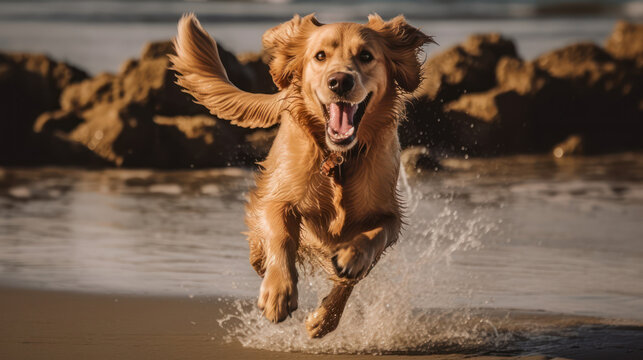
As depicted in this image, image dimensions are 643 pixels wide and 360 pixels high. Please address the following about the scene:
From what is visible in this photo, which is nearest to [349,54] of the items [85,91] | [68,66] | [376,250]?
[376,250]

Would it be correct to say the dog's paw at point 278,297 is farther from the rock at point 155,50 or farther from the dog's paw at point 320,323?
the rock at point 155,50

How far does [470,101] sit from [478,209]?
3.70 meters

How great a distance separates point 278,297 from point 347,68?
97 cm

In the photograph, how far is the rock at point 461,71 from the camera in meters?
11.9

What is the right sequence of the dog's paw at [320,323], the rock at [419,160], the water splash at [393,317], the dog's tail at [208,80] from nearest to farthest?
the dog's paw at [320,323], the water splash at [393,317], the dog's tail at [208,80], the rock at [419,160]

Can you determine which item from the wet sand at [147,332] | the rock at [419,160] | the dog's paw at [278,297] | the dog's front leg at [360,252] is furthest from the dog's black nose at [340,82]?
the rock at [419,160]

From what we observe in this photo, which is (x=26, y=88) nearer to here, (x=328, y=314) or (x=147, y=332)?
(x=147, y=332)

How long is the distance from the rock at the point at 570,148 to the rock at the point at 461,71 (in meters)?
1.26

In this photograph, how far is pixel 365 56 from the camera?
166 inches

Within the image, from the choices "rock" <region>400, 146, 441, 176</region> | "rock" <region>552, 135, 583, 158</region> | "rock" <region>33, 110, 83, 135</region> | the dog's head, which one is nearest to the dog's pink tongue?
the dog's head

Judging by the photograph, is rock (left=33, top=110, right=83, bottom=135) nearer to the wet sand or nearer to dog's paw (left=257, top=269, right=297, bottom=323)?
the wet sand

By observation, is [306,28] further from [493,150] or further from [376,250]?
[493,150]

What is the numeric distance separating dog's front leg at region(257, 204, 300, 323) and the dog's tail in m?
0.77

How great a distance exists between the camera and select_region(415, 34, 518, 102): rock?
468 inches
